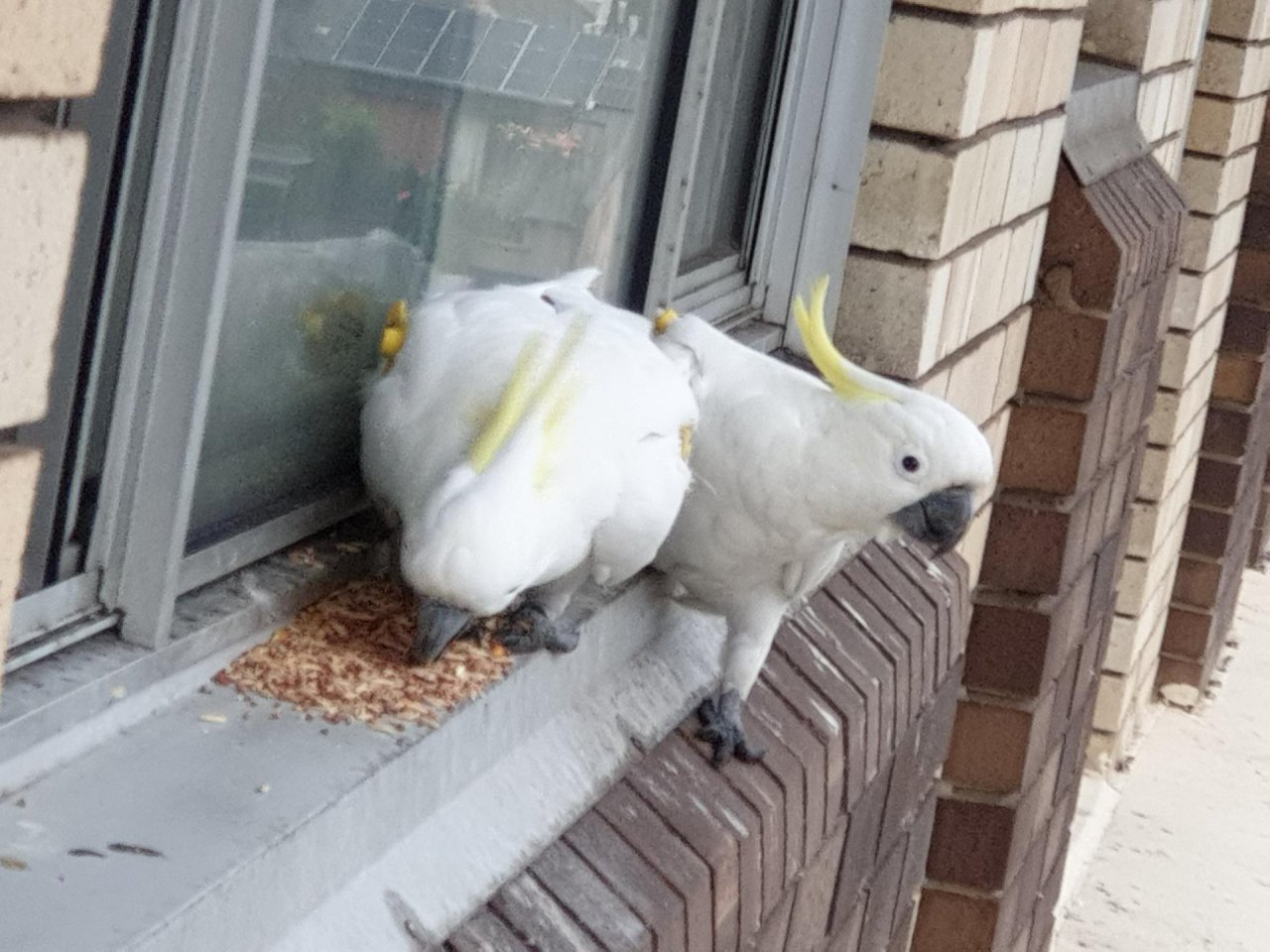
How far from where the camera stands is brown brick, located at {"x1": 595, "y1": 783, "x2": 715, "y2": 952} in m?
2.04

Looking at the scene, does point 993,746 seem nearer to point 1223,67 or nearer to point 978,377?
point 978,377

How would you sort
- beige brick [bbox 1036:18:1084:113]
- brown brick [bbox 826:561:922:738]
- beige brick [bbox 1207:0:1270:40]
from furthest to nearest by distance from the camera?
1. beige brick [bbox 1207:0:1270:40]
2. beige brick [bbox 1036:18:1084:113]
3. brown brick [bbox 826:561:922:738]

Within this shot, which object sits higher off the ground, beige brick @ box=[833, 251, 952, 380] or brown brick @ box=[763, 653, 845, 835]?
beige brick @ box=[833, 251, 952, 380]

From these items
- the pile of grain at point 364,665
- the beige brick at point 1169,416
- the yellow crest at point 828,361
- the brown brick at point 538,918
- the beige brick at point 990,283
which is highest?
the beige brick at point 990,283

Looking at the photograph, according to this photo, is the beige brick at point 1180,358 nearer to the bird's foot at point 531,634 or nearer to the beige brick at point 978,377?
the beige brick at point 978,377

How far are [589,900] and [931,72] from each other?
1702 millimetres

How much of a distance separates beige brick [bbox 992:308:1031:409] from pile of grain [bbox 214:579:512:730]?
2196 millimetres

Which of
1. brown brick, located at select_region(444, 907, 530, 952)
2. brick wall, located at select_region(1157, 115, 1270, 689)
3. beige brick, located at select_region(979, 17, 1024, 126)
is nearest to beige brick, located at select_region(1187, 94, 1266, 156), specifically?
brick wall, located at select_region(1157, 115, 1270, 689)

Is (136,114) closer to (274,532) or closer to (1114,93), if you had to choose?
(274,532)

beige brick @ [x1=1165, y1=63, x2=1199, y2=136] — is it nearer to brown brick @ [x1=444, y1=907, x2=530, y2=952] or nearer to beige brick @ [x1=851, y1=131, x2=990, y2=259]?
beige brick @ [x1=851, y1=131, x2=990, y2=259]

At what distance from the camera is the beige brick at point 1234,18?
20.9 feet

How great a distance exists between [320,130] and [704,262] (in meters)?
1.28

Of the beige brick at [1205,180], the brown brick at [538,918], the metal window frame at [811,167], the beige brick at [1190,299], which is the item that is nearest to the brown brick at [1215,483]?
the beige brick at [1190,299]

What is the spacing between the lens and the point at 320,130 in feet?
5.86
